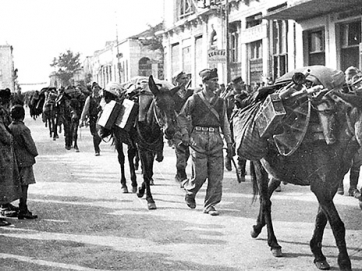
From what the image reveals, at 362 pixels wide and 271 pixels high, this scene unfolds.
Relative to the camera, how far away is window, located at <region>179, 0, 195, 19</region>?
35.9 metres

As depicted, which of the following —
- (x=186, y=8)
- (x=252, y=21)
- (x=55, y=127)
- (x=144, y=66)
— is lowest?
(x=55, y=127)

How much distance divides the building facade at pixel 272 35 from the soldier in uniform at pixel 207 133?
35.9ft

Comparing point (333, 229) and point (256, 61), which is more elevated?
point (256, 61)

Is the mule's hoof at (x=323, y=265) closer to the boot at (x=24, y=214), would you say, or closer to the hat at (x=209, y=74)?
the hat at (x=209, y=74)

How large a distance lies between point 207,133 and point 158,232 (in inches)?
73.2

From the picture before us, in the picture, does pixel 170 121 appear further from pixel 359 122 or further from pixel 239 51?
pixel 239 51

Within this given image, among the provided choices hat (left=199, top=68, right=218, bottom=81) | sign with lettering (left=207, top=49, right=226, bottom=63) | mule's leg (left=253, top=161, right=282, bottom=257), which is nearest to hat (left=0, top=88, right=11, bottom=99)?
hat (left=199, top=68, right=218, bottom=81)

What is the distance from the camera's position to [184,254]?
6.16m

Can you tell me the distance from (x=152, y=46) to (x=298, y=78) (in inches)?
1719

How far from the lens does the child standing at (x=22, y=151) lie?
8344 mm

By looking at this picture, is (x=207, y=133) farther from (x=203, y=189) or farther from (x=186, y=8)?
(x=186, y=8)

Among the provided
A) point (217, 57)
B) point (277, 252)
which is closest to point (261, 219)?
point (277, 252)

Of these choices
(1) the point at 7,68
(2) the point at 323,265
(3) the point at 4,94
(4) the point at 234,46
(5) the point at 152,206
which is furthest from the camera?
(1) the point at 7,68

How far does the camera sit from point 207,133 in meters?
8.41
